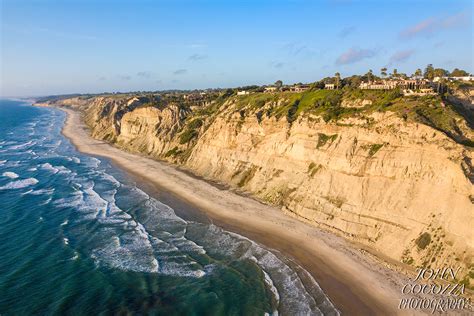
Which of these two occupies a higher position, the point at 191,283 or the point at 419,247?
the point at 419,247

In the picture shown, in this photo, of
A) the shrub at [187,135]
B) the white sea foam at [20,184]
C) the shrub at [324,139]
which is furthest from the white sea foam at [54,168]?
the shrub at [324,139]

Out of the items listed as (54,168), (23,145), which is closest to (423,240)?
(54,168)

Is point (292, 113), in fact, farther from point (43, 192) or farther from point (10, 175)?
point (10, 175)

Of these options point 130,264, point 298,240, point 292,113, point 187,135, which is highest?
point 292,113

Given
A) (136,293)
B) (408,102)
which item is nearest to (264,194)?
(408,102)

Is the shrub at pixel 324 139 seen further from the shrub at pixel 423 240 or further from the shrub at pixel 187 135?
the shrub at pixel 187 135

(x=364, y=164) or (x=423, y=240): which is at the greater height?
(x=364, y=164)

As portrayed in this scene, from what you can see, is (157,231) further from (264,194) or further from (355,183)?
(355,183)
